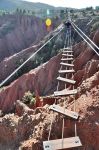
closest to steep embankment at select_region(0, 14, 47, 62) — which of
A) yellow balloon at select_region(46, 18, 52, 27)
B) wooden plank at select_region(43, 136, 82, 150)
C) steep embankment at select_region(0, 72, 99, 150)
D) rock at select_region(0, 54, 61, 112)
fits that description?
yellow balloon at select_region(46, 18, 52, 27)

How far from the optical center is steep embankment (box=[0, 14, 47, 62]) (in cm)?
8850

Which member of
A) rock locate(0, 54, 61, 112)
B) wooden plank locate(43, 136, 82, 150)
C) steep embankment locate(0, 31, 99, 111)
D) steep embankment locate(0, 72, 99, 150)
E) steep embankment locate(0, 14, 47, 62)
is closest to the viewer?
wooden plank locate(43, 136, 82, 150)

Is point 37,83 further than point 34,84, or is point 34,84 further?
point 34,84

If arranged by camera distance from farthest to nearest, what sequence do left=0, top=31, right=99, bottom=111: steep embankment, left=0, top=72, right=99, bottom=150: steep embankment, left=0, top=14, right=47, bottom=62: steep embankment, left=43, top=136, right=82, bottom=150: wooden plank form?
left=0, top=14, right=47, bottom=62: steep embankment → left=0, top=31, right=99, bottom=111: steep embankment → left=0, top=72, right=99, bottom=150: steep embankment → left=43, top=136, right=82, bottom=150: wooden plank

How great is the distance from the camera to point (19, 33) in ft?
304

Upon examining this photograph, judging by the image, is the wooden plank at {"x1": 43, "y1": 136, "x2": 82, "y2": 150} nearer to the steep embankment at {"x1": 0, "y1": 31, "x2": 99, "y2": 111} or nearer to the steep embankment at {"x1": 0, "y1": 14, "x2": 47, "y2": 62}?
the steep embankment at {"x1": 0, "y1": 31, "x2": 99, "y2": 111}

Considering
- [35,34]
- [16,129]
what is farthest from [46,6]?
[16,129]

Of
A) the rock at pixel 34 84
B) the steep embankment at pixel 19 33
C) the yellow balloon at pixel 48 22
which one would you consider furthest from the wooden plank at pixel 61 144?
the steep embankment at pixel 19 33

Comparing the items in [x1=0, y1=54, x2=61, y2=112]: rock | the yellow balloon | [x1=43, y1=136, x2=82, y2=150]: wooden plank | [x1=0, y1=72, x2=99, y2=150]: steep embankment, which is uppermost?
[x1=43, y1=136, x2=82, y2=150]: wooden plank

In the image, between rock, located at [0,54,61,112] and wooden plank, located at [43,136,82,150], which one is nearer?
wooden plank, located at [43,136,82,150]

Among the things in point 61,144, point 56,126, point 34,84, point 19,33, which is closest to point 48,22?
point 19,33

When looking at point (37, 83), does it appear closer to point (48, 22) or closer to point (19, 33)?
point (48, 22)

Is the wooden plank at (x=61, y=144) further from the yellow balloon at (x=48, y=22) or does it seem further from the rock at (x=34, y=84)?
the yellow balloon at (x=48, y=22)

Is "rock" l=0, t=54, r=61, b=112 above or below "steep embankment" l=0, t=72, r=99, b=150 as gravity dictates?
below
